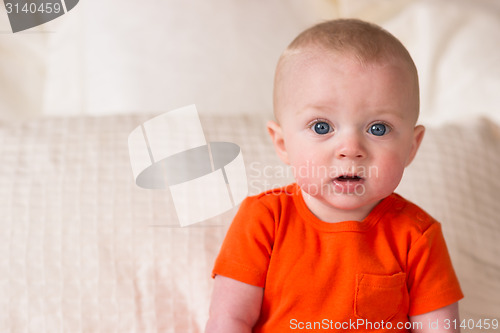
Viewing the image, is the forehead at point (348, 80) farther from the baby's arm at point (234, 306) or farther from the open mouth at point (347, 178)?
the baby's arm at point (234, 306)

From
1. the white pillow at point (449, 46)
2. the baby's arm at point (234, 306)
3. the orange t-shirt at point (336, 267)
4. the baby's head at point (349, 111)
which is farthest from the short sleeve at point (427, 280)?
the white pillow at point (449, 46)

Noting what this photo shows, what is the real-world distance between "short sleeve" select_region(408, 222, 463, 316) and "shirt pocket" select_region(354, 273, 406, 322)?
3 centimetres

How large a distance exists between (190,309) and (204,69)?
2.39 feet

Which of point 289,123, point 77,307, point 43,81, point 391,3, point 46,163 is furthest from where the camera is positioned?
point 391,3

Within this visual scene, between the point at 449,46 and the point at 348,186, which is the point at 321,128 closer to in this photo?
the point at 348,186

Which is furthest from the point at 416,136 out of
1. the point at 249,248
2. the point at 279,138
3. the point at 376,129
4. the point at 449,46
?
the point at 449,46

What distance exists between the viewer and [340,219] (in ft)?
3.10

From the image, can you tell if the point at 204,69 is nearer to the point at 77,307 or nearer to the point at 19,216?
the point at 19,216

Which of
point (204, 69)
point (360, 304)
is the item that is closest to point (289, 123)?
point (360, 304)

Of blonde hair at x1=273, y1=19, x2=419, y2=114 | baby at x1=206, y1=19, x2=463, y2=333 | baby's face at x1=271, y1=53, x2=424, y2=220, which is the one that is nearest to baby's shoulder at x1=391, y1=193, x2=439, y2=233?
baby at x1=206, y1=19, x2=463, y2=333

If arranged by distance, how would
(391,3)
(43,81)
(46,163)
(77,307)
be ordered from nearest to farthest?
(77,307)
(46,163)
(43,81)
(391,3)

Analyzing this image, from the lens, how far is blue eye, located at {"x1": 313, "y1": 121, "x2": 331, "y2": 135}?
2.81 feet

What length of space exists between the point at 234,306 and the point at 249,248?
0.30 feet

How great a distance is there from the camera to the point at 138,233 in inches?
46.3
